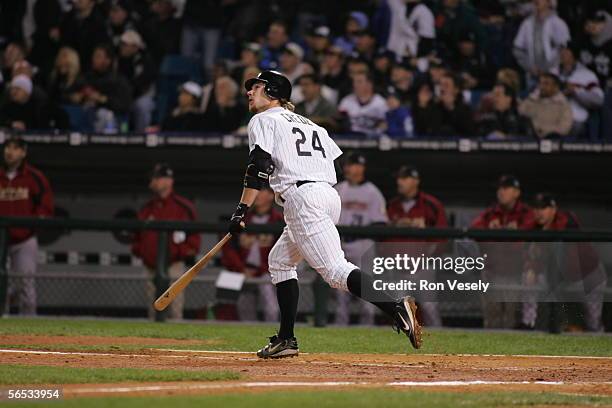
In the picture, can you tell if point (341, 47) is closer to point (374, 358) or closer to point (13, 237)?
point (13, 237)

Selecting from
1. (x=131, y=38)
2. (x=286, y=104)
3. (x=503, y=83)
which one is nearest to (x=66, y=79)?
(x=131, y=38)

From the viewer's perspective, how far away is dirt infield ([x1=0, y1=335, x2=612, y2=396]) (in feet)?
18.5

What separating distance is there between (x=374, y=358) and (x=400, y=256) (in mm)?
2966

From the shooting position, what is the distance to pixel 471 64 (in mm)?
13539

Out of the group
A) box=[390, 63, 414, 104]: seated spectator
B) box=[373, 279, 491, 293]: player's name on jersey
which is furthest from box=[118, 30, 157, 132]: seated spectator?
box=[373, 279, 491, 293]: player's name on jersey

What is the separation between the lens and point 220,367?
6.57 meters

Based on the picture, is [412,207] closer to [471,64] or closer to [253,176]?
[471,64]

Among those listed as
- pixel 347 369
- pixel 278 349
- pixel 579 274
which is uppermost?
pixel 579 274

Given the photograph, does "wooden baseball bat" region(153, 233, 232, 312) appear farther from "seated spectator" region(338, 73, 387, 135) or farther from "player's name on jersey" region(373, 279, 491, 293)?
"seated spectator" region(338, 73, 387, 135)

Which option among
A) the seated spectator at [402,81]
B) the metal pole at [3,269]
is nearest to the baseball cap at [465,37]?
the seated spectator at [402,81]

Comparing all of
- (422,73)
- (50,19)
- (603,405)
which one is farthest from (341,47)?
(603,405)

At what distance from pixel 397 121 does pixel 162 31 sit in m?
3.86

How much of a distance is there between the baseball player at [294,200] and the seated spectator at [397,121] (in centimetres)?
466

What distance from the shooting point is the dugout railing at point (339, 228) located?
402 inches
